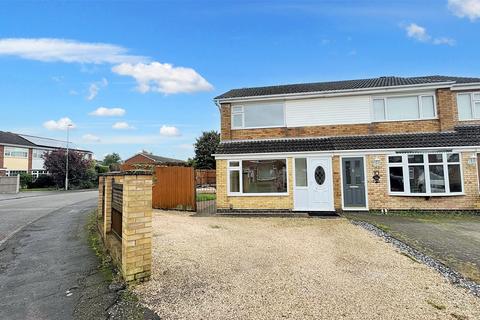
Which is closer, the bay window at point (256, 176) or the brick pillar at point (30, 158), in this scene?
the bay window at point (256, 176)

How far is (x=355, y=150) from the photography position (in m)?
12.2

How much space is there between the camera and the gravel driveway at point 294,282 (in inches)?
135

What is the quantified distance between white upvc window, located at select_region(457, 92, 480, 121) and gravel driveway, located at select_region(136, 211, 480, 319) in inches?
406

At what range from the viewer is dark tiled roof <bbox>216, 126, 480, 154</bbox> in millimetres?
11764

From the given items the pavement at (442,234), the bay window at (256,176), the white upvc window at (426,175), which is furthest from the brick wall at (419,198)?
the bay window at (256,176)

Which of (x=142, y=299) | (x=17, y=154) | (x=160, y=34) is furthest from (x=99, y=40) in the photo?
(x=17, y=154)

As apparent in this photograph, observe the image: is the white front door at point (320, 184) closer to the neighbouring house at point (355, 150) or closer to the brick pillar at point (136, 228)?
the neighbouring house at point (355, 150)

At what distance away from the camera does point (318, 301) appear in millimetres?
3678

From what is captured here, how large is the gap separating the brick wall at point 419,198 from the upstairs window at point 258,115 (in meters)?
4.85

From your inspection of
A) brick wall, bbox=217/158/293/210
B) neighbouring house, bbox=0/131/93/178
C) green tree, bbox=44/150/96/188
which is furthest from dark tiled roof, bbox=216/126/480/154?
neighbouring house, bbox=0/131/93/178

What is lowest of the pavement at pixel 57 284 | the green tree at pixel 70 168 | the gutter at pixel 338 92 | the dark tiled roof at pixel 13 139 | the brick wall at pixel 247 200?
the pavement at pixel 57 284

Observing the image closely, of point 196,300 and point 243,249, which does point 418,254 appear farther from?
point 196,300

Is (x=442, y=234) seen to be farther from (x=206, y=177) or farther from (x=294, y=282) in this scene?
(x=206, y=177)

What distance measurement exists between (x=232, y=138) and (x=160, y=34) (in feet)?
20.3
